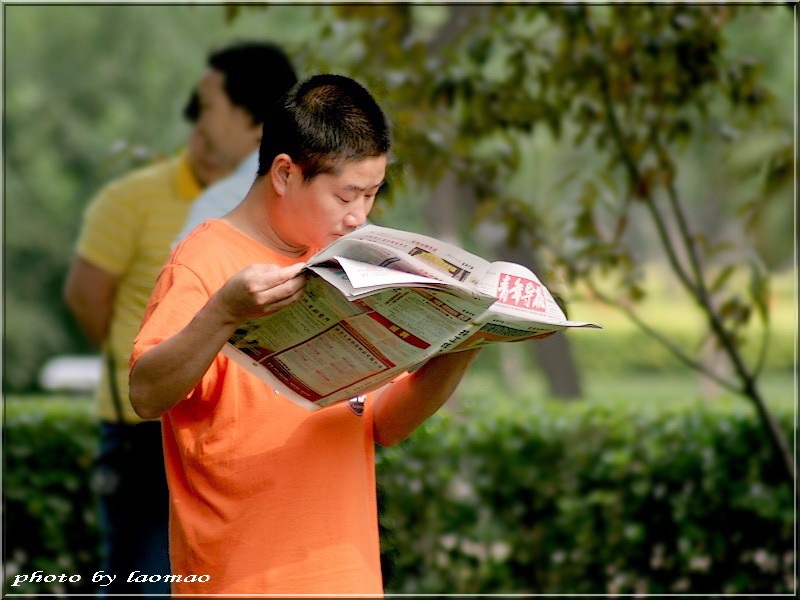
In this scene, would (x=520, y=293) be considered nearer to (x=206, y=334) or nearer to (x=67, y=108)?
(x=206, y=334)

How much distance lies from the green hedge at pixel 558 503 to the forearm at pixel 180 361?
3064mm

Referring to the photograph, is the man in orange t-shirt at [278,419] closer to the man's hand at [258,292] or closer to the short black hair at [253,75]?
the man's hand at [258,292]

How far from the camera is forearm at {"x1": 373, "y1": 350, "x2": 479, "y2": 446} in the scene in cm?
181

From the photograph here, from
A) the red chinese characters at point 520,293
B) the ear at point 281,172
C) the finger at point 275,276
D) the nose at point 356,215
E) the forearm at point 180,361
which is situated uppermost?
the ear at point 281,172

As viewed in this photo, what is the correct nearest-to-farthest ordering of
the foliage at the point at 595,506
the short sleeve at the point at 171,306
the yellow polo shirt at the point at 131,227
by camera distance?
1. the short sleeve at the point at 171,306
2. the yellow polo shirt at the point at 131,227
3. the foliage at the point at 595,506

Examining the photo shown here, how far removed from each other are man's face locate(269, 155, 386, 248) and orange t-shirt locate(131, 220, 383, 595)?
105 millimetres

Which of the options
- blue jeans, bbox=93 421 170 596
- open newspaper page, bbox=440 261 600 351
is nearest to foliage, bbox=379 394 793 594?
blue jeans, bbox=93 421 170 596

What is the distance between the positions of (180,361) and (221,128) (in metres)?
1.78

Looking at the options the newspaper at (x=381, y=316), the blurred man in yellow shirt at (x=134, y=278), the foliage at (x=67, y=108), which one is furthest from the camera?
the foliage at (x=67, y=108)

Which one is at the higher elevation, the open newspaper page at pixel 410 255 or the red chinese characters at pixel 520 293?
the open newspaper page at pixel 410 255

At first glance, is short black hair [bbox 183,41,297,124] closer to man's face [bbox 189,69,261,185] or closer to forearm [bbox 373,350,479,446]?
man's face [bbox 189,69,261,185]

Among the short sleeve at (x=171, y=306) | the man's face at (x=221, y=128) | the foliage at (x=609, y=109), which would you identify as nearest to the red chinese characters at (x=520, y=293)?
the short sleeve at (x=171, y=306)

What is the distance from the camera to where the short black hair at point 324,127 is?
177cm

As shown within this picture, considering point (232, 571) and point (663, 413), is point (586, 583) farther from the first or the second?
point (232, 571)
